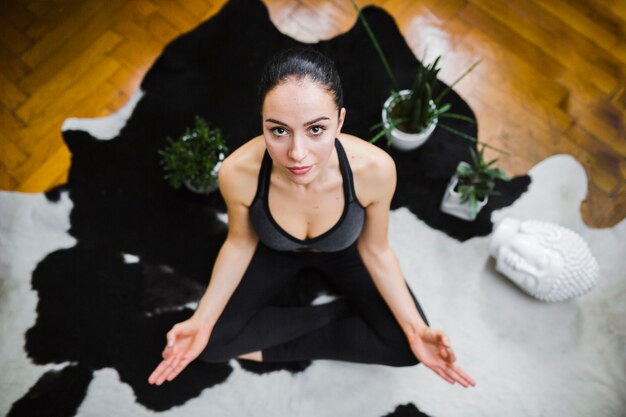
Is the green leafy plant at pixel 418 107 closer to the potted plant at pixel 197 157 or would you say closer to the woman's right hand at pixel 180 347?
the potted plant at pixel 197 157

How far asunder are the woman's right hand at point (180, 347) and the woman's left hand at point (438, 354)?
1.88ft

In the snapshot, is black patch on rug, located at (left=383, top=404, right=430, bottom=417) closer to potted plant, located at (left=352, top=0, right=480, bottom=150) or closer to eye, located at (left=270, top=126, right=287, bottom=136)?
potted plant, located at (left=352, top=0, right=480, bottom=150)

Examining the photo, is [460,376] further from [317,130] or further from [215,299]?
[317,130]

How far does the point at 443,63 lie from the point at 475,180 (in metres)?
0.56

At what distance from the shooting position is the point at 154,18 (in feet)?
6.75

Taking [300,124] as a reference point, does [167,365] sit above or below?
below

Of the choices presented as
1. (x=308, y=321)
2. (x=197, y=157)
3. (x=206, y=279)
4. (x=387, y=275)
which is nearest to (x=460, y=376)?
(x=387, y=275)

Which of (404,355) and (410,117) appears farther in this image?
(410,117)

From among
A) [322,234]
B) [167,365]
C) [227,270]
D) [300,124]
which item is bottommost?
[167,365]

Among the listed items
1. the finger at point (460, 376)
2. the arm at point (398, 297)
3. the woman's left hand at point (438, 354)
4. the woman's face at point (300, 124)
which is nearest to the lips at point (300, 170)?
the woman's face at point (300, 124)

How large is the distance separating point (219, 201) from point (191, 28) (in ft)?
2.30

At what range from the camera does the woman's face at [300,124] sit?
3.03ft

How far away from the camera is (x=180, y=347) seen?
4.54 ft

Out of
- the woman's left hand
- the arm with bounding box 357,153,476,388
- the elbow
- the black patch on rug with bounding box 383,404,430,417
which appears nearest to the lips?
the arm with bounding box 357,153,476,388
